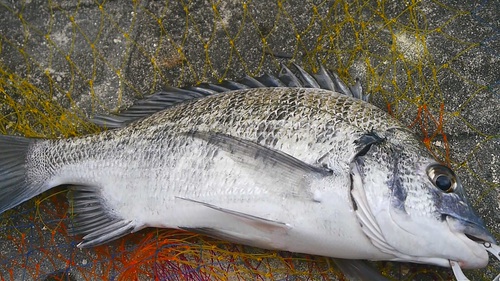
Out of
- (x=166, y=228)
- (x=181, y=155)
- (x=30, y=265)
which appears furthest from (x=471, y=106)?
(x=30, y=265)

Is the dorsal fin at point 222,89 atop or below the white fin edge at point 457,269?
atop

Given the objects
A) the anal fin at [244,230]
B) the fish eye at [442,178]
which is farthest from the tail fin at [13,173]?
the fish eye at [442,178]

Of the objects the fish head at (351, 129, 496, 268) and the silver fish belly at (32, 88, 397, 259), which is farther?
the silver fish belly at (32, 88, 397, 259)

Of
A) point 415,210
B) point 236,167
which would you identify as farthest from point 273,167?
point 415,210

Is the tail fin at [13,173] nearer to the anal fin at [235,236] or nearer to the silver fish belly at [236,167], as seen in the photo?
the silver fish belly at [236,167]

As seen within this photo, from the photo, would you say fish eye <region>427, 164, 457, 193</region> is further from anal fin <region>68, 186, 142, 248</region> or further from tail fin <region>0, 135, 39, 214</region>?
tail fin <region>0, 135, 39, 214</region>

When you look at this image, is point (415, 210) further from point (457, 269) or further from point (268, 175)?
point (268, 175)

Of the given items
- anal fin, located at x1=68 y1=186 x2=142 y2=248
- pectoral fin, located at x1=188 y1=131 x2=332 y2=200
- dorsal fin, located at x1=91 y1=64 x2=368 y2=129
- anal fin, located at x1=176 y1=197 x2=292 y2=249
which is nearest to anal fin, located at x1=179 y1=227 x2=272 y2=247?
anal fin, located at x1=176 y1=197 x2=292 y2=249
